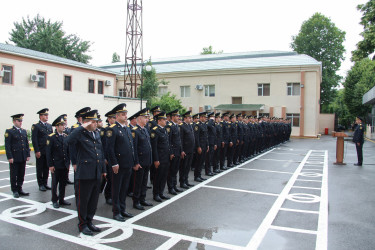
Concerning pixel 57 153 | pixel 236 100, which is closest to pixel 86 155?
pixel 57 153

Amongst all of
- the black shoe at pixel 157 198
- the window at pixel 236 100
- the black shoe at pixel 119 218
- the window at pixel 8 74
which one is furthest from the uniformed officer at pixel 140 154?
the window at pixel 236 100

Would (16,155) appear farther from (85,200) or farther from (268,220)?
(268,220)

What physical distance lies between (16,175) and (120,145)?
311 cm

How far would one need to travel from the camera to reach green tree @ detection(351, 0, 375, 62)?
14.3m

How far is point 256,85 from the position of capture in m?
31.0

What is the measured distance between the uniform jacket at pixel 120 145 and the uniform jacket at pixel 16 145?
9.31 feet

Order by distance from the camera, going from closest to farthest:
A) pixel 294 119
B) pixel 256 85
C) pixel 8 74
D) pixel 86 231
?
pixel 86 231 → pixel 8 74 → pixel 294 119 → pixel 256 85

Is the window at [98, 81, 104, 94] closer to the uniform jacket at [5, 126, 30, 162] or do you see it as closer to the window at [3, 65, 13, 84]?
the window at [3, 65, 13, 84]

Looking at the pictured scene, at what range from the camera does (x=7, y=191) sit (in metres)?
7.09

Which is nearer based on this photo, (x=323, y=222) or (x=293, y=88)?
(x=323, y=222)

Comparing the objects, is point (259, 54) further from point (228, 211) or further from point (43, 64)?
point (228, 211)

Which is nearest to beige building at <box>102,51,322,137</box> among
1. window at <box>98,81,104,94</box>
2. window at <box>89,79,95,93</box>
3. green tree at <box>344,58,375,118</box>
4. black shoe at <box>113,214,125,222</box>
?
window at <box>98,81,104,94</box>

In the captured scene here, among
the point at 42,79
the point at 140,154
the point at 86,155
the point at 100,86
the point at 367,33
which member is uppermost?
the point at 367,33

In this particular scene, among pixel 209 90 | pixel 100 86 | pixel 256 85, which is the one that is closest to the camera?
pixel 100 86
